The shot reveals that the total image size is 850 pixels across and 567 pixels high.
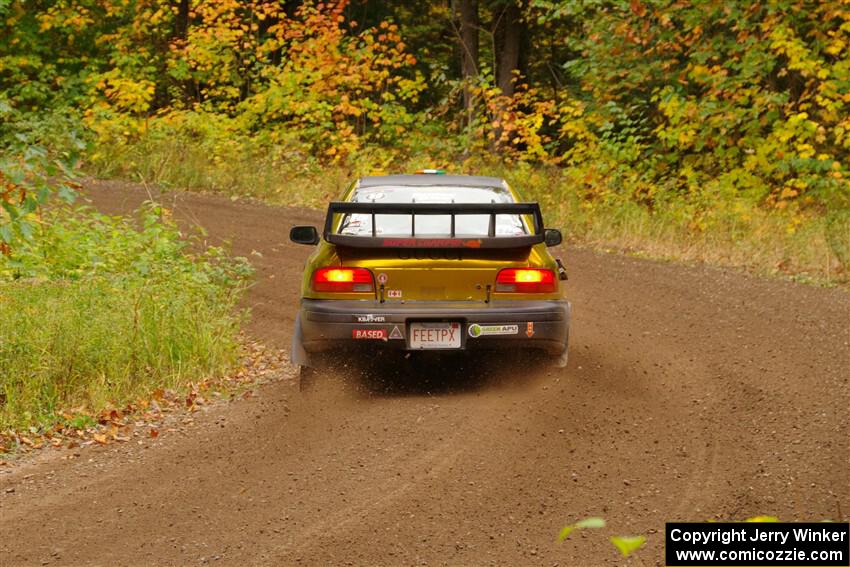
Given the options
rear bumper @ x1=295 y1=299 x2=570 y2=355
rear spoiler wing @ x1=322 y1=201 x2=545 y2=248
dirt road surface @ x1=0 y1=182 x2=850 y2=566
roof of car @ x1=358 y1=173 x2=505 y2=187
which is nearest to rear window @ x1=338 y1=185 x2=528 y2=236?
roof of car @ x1=358 y1=173 x2=505 y2=187

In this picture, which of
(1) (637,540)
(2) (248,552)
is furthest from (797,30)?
(1) (637,540)

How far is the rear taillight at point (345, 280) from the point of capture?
8664mm

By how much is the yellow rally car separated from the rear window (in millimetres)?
130

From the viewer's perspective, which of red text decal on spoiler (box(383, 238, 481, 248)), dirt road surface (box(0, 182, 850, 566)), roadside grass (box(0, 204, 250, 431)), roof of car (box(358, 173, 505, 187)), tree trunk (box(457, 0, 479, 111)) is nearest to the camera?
dirt road surface (box(0, 182, 850, 566))

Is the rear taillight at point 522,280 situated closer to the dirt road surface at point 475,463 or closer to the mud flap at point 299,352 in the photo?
the dirt road surface at point 475,463

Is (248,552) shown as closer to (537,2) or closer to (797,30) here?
(797,30)

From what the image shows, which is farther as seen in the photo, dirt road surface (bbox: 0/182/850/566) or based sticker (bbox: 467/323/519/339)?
based sticker (bbox: 467/323/519/339)

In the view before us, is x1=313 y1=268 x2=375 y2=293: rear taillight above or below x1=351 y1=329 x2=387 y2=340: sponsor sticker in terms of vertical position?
above

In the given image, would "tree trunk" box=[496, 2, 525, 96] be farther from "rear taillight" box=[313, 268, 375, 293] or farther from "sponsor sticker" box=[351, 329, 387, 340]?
"sponsor sticker" box=[351, 329, 387, 340]

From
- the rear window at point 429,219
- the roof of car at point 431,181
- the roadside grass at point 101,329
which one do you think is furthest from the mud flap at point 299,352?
the roof of car at point 431,181

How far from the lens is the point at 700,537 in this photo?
5.30 metres

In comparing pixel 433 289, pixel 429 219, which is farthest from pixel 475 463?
pixel 429 219

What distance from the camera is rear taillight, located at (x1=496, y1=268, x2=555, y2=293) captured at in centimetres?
873

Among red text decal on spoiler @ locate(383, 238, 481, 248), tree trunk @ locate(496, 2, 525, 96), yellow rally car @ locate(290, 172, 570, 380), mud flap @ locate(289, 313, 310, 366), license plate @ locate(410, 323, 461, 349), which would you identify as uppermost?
tree trunk @ locate(496, 2, 525, 96)
